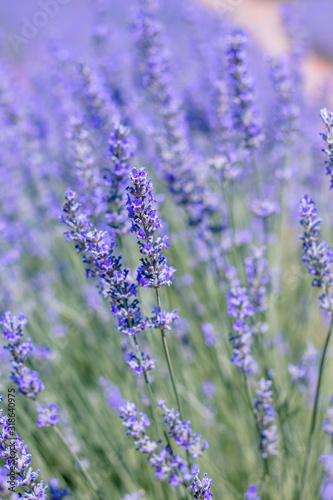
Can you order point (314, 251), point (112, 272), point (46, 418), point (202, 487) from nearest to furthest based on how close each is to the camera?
point (202, 487) → point (112, 272) → point (314, 251) → point (46, 418)

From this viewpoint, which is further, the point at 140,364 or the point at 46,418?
the point at 46,418

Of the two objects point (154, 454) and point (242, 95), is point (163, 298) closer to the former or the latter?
point (242, 95)

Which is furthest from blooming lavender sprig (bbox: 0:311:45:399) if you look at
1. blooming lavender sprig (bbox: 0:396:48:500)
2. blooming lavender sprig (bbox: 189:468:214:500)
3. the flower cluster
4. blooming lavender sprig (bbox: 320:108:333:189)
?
blooming lavender sprig (bbox: 320:108:333:189)

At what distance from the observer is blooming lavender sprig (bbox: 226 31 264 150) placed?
2031mm

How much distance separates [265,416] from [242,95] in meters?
1.37

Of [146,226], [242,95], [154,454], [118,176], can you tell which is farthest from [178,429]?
[242,95]

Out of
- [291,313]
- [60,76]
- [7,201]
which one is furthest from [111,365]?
[60,76]

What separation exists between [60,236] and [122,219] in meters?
2.42

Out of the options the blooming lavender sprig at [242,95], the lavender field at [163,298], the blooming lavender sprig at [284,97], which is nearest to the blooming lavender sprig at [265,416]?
the lavender field at [163,298]

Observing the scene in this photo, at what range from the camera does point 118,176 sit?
1.59 metres

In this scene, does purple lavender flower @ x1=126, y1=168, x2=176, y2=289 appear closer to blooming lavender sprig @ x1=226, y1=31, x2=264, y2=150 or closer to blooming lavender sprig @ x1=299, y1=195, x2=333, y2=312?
blooming lavender sprig @ x1=299, y1=195, x2=333, y2=312

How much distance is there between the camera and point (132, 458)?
2359 millimetres

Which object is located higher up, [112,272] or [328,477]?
[112,272]

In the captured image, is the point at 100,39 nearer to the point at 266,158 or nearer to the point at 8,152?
the point at 8,152
